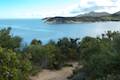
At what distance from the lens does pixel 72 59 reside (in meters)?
26.4

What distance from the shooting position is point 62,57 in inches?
974

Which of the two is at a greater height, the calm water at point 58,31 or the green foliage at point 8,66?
the green foliage at point 8,66

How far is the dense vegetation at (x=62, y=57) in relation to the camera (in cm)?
1423

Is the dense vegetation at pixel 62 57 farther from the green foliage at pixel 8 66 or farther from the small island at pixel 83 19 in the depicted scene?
the small island at pixel 83 19

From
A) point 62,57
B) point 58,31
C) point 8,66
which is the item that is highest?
point 8,66

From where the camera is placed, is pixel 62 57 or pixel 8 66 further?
pixel 62 57

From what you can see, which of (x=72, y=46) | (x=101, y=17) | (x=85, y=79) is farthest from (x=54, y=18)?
(x=85, y=79)

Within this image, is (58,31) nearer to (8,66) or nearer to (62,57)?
(62,57)

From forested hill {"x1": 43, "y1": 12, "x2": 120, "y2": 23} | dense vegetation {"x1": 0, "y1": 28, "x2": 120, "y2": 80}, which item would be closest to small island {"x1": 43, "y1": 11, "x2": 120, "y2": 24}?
forested hill {"x1": 43, "y1": 12, "x2": 120, "y2": 23}

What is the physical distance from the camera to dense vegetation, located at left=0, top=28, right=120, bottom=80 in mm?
14227

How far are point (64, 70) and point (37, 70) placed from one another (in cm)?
265

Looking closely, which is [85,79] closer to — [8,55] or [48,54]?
[8,55]

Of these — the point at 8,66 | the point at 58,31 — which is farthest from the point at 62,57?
the point at 58,31

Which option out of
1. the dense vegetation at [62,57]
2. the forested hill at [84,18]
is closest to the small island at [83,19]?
the forested hill at [84,18]
